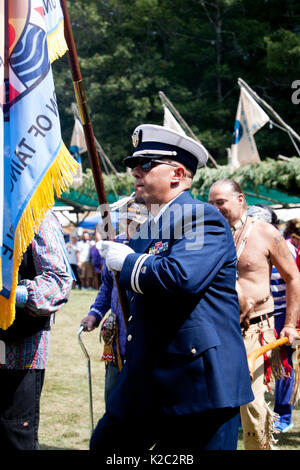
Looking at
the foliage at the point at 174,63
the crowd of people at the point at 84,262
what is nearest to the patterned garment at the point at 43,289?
the crowd of people at the point at 84,262

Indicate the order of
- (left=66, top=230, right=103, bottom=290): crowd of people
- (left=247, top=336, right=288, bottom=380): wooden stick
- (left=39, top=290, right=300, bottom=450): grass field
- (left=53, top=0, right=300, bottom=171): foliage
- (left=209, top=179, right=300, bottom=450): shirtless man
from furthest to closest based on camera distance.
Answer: (left=53, top=0, right=300, bottom=171): foliage → (left=66, top=230, right=103, bottom=290): crowd of people → (left=39, top=290, right=300, bottom=450): grass field → (left=209, top=179, right=300, bottom=450): shirtless man → (left=247, top=336, right=288, bottom=380): wooden stick

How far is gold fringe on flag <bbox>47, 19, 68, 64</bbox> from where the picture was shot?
321cm

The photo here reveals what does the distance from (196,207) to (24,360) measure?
140cm

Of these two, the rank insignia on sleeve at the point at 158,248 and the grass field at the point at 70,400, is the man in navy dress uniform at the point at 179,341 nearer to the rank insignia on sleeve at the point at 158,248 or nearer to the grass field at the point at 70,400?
the rank insignia on sleeve at the point at 158,248

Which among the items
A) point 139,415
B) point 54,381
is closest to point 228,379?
point 139,415

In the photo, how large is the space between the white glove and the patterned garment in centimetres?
63

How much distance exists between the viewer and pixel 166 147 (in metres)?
3.00

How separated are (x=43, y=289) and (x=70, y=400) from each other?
12.4 ft

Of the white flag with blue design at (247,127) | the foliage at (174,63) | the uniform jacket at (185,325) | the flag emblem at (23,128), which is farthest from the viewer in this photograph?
the foliage at (174,63)

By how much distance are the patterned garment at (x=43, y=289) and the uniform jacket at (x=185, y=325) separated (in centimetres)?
76

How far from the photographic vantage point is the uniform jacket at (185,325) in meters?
2.58

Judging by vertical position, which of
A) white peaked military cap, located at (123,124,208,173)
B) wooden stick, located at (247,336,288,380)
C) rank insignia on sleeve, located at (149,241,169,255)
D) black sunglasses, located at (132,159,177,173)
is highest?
white peaked military cap, located at (123,124,208,173)

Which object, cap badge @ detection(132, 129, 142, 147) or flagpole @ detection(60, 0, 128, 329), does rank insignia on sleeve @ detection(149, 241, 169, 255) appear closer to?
flagpole @ detection(60, 0, 128, 329)

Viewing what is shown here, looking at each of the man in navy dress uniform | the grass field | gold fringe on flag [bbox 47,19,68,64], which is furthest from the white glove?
the grass field
